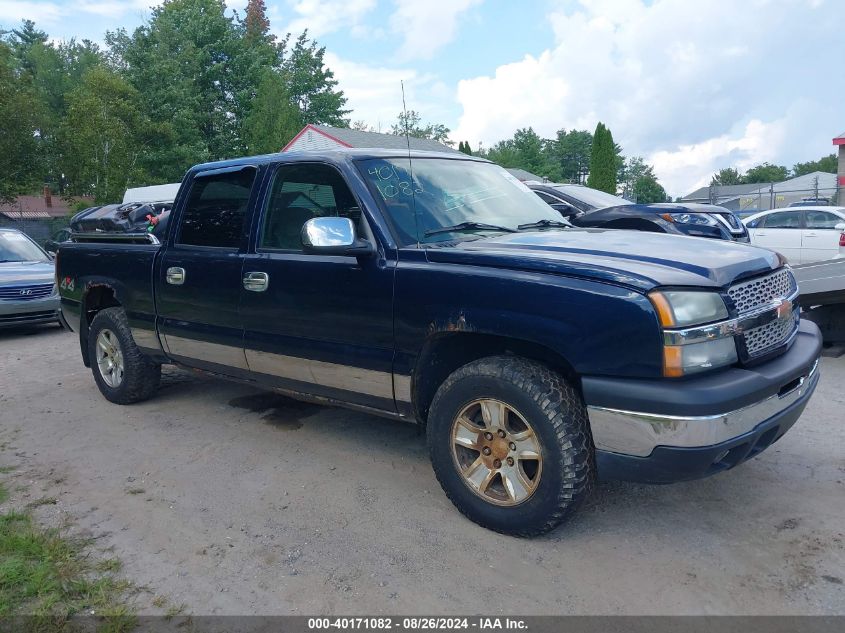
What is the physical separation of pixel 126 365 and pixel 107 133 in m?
23.8

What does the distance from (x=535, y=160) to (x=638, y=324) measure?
7196 cm

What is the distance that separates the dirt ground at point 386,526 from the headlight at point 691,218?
13.0 feet

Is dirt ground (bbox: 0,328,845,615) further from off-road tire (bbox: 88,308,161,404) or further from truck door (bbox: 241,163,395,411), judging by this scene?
truck door (bbox: 241,163,395,411)

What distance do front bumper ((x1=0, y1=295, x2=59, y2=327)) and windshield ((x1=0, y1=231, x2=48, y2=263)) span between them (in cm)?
143

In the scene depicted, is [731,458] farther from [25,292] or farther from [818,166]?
[818,166]

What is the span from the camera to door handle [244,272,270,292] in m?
4.17

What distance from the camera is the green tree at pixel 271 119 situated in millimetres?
30672

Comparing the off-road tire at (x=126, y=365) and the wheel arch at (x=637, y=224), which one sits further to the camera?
the wheel arch at (x=637, y=224)

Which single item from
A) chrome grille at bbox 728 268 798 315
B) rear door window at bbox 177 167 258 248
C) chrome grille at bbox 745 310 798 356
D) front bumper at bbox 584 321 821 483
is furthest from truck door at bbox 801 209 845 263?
rear door window at bbox 177 167 258 248

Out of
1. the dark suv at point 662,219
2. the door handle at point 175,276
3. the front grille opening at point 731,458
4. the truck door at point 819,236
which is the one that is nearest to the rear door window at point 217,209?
the door handle at point 175,276

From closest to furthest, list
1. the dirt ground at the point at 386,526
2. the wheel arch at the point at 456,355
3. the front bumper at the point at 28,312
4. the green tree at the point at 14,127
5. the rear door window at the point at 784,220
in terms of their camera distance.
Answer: the dirt ground at the point at 386,526, the wheel arch at the point at 456,355, the front bumper at the point at 28,312, the rear door window at the point at 784,220, the green tree at the point at 14,127

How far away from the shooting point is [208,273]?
4.55 metres

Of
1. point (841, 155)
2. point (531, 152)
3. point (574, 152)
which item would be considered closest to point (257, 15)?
point (531, 152)

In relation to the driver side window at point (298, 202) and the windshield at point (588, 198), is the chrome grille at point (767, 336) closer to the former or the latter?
the driver side window at point (298, 202)
